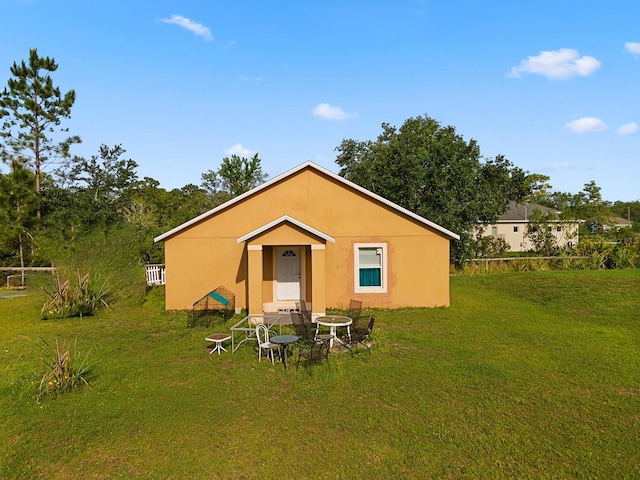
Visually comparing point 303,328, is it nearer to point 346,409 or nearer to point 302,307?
point 302,307

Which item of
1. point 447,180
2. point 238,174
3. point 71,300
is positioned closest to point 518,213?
point 447,180

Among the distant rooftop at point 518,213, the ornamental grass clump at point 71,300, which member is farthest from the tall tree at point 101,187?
the distant rooftop at point 518,213

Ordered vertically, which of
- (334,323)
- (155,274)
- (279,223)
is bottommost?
(334,323)

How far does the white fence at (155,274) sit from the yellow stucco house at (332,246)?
7.81 metres

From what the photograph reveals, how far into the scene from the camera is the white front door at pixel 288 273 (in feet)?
47.7

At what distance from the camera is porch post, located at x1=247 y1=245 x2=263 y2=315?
1231 cm

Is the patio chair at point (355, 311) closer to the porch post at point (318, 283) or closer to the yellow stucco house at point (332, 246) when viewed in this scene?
the porch post at point (318, 283)

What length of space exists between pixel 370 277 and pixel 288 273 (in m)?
3.13

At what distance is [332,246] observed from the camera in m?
14.2

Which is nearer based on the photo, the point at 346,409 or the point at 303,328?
the point at 346,409

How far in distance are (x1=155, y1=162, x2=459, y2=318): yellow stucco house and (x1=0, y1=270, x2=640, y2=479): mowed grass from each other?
307 cm

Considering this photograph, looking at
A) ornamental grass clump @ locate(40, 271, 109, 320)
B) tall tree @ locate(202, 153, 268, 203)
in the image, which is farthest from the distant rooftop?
ornamental grass clump @ locate(40, 271, 109, 320)

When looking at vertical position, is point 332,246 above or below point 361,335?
above

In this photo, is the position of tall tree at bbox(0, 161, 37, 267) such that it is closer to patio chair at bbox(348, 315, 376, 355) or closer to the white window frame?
the white window frame
